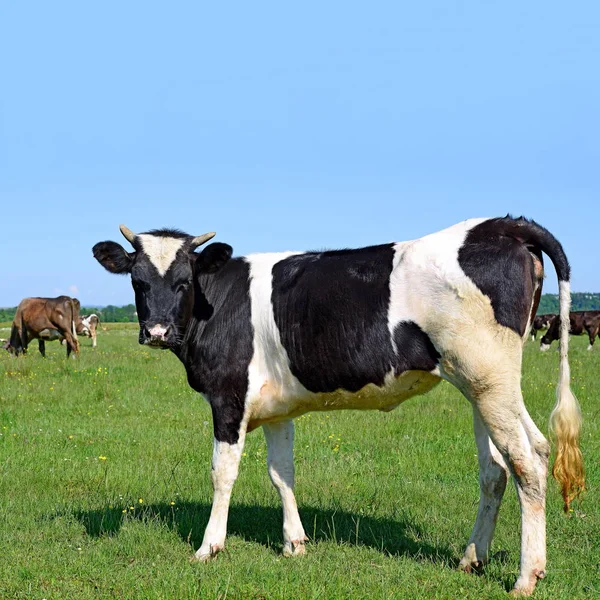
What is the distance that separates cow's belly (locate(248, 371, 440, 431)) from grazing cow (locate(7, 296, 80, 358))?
72.8 ft

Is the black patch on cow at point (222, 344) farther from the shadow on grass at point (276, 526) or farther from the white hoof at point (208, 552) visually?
the shadow on grass at point (276, 526)

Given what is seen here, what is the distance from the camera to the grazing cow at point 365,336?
571 centimetres

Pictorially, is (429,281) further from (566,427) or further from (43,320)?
(43,320)

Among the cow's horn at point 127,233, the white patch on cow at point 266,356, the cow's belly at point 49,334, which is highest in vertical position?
the cow's horn at point 127,233

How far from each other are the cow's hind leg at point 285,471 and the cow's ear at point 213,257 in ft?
5.11

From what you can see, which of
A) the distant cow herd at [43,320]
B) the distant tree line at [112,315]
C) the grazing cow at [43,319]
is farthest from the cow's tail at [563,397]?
the distant tree line at [112,315]

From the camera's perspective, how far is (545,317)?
51.5 meters

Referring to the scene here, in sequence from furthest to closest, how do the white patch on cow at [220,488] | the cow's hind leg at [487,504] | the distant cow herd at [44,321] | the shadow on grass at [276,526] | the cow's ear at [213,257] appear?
the distant cow herd at [44,321]
the cow's ear at [213,257]
the shadow on grass at [276,526]
the white patch on cow at [220,488]
the cow's hind leg at [487,504]

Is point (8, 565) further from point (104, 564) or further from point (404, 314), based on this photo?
point (404, 314)

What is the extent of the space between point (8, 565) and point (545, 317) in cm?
4903

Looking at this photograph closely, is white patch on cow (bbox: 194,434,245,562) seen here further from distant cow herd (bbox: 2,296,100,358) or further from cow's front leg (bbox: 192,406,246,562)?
distant cow herd (bbox: 2,296,100,358)

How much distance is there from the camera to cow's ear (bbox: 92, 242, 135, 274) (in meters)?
7.13

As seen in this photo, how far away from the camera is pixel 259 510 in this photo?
26.2 feet

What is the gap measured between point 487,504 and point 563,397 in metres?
1.10
